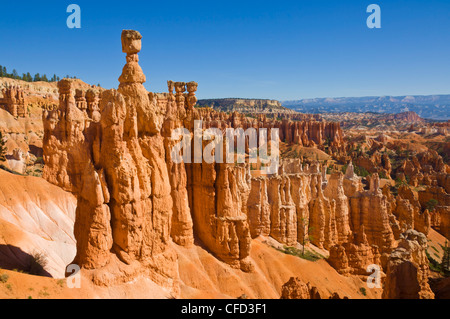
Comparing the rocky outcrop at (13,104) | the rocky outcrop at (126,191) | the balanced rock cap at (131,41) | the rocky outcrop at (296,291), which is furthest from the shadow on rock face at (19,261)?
the rocky outcrop at (13,104)

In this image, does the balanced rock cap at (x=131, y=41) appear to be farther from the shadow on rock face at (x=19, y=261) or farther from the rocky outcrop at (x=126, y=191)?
the shadow on rock face at (x=19, y=261)

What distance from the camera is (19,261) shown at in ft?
60.8

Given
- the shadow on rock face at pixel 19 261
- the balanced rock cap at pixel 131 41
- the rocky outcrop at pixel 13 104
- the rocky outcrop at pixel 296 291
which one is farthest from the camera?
the rocky outcrop at pixel 13 104

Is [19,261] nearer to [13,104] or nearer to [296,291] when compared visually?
[296,291]

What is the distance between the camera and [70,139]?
29.8 meters

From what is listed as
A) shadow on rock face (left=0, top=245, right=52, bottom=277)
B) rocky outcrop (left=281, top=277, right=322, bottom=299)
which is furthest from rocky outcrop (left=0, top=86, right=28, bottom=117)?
rocky outcrop (left=281, top=277, right=322, bottom=299)

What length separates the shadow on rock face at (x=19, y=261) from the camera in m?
17.7

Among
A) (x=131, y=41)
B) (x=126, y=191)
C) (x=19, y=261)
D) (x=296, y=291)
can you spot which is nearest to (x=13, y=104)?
(x=19, y=261)

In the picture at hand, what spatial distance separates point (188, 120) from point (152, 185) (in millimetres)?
9372

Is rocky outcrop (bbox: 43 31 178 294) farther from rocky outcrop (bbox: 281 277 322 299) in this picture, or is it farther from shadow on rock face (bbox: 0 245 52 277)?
rocky outcrop (bbox: 281 277 322 299)

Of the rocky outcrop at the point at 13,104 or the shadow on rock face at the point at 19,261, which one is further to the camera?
the rocky outcrop at the point at 13,104

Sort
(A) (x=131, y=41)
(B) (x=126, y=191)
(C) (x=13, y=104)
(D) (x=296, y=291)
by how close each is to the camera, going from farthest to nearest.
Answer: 1. (C) (x=13, y=104)
2. (A) (x=131, y=41)
3. (D) (x=296, y=291)
4. (B) (x=126, y=191)

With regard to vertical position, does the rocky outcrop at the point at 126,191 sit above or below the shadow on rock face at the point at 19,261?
above
